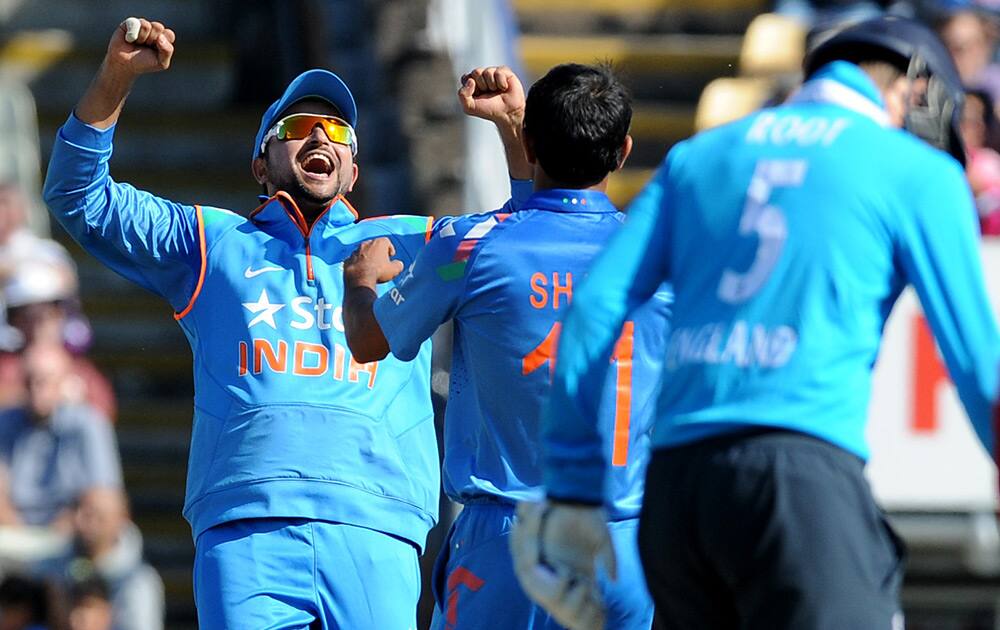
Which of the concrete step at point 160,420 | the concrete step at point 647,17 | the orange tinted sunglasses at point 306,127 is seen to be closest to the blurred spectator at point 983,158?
the concrete step at point 647,17

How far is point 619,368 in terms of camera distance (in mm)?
4418

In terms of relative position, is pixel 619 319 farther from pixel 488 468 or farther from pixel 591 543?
pixel 488 468

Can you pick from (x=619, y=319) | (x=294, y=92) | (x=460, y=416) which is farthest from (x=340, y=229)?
(x=619, y=319)

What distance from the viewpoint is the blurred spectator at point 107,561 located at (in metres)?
8.34

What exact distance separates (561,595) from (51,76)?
933 cm

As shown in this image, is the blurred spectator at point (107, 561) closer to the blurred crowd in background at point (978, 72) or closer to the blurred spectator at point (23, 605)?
the blurred spectator at point (23, 605)

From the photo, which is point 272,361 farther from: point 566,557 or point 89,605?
point 89,605

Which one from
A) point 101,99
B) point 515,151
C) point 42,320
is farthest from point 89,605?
point 515,151

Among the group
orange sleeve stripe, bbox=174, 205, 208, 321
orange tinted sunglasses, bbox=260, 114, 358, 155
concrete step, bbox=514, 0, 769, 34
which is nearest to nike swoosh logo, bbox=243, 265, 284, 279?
orange sleeve stripe, bbox=174, 205, 208, 321

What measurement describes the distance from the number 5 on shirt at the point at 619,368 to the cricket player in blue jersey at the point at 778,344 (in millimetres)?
795

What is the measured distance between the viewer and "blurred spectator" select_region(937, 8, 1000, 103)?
8.48 metres

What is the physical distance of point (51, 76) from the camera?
12.2 metres

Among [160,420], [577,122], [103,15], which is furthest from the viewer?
[103,15]

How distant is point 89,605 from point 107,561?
0.20 m
